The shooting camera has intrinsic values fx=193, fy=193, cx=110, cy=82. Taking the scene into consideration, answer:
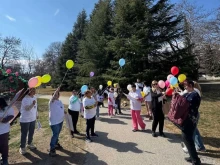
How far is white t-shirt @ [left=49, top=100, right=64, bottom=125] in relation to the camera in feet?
17.9

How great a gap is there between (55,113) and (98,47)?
16.5m

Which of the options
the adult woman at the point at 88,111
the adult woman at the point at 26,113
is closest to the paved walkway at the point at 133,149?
the adult woman at the point at 88,111

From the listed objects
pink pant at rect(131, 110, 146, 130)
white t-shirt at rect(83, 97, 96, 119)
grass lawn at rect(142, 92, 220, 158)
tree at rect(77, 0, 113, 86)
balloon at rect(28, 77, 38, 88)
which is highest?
tree at rect(77, 0, 113, 86)

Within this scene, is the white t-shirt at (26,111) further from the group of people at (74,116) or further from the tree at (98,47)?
the tree at (98,47)

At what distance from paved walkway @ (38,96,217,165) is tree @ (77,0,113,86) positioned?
13.5m

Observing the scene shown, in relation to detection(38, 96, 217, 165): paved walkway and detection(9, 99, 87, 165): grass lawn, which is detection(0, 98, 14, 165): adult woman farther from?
detection(38, 96, 217, 165): paved walkway

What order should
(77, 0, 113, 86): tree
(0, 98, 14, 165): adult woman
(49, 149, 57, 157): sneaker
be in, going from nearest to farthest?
(0, 98, 14, 165): adult woman < (49, 149, 57, 157): sneaker < (77, 0, 113, 86): tree

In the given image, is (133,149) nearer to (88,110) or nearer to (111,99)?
(88,110)

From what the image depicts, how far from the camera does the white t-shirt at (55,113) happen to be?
17.9 feet

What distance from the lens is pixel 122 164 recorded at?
15.5 ft

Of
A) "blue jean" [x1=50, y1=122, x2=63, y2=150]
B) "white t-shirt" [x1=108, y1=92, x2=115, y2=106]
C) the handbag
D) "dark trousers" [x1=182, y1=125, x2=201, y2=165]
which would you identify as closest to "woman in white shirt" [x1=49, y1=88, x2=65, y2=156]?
"blue jean" [x1=50, y1=122, x2=63, y2=150]

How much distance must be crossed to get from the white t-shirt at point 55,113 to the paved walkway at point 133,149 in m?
1.30

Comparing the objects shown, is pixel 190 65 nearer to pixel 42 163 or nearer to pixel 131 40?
pixel 131 40

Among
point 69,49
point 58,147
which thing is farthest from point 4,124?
point 69,49
